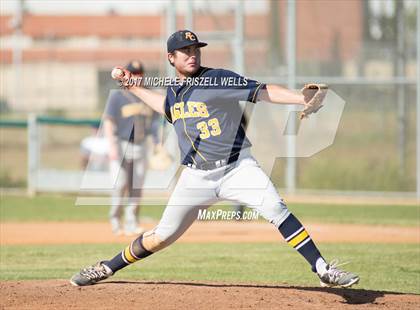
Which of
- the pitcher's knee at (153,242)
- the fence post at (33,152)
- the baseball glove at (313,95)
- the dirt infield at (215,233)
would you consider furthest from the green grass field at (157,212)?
the baseball glove at (313,95)

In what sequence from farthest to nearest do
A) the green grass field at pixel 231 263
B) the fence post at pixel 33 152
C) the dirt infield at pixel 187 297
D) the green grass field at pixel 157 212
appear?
the fence post at pixel 33 152 < the green grass field at pixel 157 212 < the green grass field at pixel 231 263 < the dirt infield at pixel 187 297

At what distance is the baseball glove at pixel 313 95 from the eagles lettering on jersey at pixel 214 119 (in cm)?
51

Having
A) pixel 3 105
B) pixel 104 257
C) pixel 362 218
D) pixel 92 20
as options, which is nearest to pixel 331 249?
pixel 104 257

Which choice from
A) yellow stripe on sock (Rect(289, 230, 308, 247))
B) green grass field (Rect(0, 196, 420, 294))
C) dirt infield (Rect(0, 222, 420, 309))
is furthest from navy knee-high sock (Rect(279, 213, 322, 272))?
green grass field (Rect(0, 196, 420, 294))

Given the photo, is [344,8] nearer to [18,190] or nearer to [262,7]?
[262,7]

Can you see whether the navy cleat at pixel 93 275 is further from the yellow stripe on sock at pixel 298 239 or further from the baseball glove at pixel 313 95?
the baseball glove at pixel 313 95

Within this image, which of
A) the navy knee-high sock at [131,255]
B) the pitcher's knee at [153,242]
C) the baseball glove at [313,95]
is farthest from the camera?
the navy knee-high sock at [131,255]

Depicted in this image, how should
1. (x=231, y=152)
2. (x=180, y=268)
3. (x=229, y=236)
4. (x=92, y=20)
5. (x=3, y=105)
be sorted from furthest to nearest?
(x=92, y=20), (x=3, y=105), (x=229, y=236), (x=180, y=268), (x=231, y=152)

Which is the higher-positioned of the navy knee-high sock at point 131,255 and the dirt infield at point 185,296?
the navy knee-high sock at point 131,255

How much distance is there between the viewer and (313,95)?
21.6ft

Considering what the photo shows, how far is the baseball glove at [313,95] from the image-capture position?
6555 mm

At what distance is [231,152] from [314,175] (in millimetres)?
11902

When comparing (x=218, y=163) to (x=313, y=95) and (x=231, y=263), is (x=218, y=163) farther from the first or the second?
(x=231, y=263)

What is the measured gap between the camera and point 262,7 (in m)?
19.4
